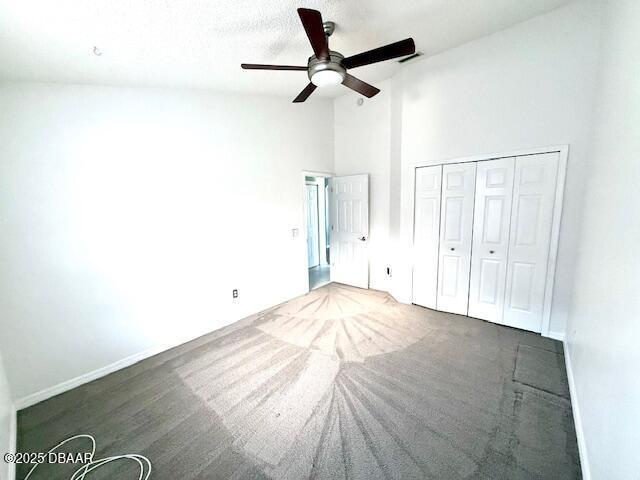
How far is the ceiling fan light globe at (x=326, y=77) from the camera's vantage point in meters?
1.89

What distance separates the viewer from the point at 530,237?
262 cm

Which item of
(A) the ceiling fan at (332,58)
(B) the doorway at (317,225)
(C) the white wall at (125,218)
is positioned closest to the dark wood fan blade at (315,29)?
(A) the ceiling fan at (332,58)

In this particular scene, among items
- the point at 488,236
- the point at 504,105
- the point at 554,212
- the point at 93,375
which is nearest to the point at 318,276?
the point at 488,236

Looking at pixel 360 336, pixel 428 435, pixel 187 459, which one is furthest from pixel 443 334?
pixel 187 459

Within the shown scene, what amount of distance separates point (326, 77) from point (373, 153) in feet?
7.02

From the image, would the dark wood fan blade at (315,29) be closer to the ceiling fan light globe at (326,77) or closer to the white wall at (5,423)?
the ceiling fan light globe at (326,77)

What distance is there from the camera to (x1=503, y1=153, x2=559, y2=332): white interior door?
250cm

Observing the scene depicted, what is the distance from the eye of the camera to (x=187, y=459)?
1.51 meters

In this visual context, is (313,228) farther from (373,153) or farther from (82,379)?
(82,379)

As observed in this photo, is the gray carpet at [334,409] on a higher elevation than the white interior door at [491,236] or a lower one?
lower

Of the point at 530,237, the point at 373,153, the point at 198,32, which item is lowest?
the point at 530,237

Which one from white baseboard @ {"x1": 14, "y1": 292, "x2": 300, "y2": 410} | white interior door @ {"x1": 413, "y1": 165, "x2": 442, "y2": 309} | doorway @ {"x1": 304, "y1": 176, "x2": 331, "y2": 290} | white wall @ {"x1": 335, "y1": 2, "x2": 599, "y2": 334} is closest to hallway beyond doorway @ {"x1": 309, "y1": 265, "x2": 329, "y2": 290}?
doorway @ {"x1": 304, "y1": 176, "x2": 331, "y2": 290}

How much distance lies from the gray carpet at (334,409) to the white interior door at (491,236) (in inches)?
11.4

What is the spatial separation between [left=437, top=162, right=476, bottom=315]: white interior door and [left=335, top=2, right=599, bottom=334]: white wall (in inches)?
10.4
